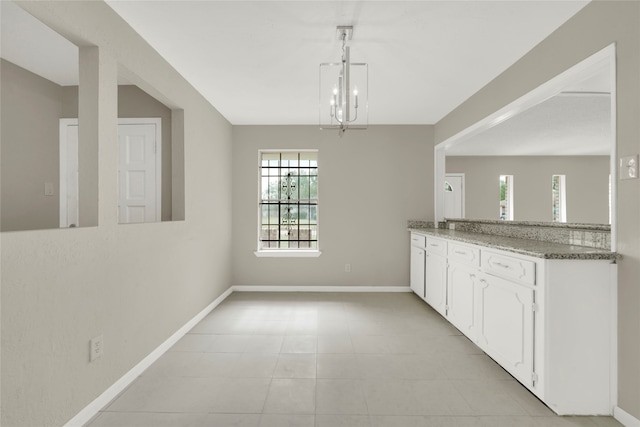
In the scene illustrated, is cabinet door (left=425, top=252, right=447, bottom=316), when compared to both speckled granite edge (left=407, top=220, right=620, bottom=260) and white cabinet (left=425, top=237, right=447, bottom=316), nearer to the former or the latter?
white cabinet (left=425, top=237, right=447, bottom=316)

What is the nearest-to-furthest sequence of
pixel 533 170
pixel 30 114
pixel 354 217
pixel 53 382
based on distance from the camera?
pixel 53 382 → pixel 30 114 → pixel 533 170 → pixel 354 217

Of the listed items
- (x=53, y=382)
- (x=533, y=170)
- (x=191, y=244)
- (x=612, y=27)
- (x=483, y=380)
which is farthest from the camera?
(x=533, y=170)

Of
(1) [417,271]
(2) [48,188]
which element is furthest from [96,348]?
(1) [417,271]

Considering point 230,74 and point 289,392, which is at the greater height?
point 230,74

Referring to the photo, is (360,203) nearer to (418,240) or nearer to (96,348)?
(418,240)

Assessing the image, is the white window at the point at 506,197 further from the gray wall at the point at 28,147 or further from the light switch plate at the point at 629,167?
the gray wall at the point at 28,147

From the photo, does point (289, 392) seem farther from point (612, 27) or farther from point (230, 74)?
point (612, 27)

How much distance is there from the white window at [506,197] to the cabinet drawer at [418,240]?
93 cm

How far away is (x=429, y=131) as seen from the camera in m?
4.64

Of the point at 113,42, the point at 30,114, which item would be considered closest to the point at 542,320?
the point at 113,42

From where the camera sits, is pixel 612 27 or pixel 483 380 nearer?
pixel 612 27

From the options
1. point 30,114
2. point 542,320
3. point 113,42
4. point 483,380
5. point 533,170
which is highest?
point 113,42

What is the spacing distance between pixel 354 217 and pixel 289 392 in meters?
2.91

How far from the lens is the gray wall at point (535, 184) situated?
7.43 feet
